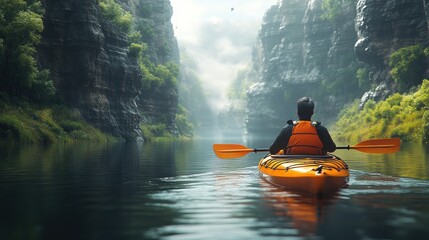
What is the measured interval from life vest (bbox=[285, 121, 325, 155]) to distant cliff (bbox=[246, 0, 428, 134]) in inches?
2347

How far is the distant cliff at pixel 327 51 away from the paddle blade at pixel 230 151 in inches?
2239

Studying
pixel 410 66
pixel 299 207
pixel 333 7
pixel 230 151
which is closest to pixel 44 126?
pixel 230 151

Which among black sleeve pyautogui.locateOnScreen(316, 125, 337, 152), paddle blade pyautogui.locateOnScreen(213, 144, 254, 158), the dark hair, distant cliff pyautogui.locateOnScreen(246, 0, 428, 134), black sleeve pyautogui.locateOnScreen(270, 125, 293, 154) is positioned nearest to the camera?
the dark hair

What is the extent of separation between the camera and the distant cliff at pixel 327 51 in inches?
2803

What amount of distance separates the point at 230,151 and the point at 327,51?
109817 mm

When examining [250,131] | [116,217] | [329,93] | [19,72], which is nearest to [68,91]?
[19,72]

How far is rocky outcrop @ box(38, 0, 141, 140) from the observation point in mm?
48750

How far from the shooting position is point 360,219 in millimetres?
7320

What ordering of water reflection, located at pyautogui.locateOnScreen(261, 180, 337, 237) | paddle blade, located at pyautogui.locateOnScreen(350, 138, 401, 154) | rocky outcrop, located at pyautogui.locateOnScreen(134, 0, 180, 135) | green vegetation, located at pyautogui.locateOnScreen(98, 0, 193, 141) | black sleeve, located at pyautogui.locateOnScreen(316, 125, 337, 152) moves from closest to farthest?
water reflection, located at pyautogui.locateOnScreen(261, 180, 337, 237) → black sleeve, located at pyautogui.locateOnScreen(316, 125, 337, 152) → paddle blade, located at pyautogui.locateOnScreen(350, 138, 401, 154) → green vegetation, located at pyautogui.locateOnScreen(98, 0, 193, 141) → rocky outcrop, located at pyautogui.locateOnScreen(134, 0, 180, 135)

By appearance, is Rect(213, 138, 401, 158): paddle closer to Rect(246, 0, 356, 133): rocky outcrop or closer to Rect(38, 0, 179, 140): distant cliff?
Rect(38, 0, 179, 140): distant cliff

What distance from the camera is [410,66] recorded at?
208 feet

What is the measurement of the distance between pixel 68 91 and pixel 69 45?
191 inches

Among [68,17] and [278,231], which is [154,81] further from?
[278,231]

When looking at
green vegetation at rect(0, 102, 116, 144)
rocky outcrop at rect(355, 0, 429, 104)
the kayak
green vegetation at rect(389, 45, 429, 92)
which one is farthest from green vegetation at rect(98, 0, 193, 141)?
the kayak
